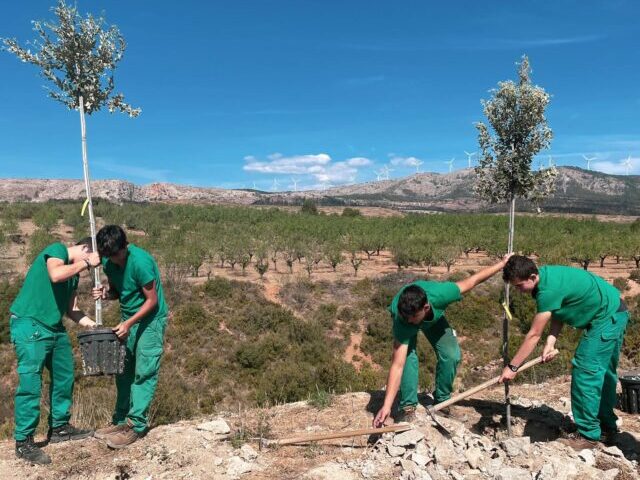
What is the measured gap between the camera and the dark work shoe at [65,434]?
4.35 metres

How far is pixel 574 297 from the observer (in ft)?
13.4

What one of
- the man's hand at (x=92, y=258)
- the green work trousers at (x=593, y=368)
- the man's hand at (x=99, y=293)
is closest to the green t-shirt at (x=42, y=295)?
the man's hand at (x=92, y=258)

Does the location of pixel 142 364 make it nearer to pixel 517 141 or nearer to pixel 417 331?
pixel 417 331

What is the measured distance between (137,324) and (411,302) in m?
2.52

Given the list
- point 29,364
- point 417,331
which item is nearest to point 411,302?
point 417,331

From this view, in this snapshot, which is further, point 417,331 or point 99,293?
point 417,331

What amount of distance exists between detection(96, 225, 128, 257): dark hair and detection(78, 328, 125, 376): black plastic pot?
2.30 ft

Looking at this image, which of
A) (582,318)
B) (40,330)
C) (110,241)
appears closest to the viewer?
(110,241)

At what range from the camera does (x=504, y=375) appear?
4.25 m

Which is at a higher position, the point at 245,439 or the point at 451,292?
the point at 451,292

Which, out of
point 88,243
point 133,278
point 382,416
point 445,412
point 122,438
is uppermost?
point 88,243

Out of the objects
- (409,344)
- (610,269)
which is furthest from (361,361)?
(610,269)

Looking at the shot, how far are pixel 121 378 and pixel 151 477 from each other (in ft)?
3.56

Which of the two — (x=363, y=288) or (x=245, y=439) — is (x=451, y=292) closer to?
(x=245, y=439)
